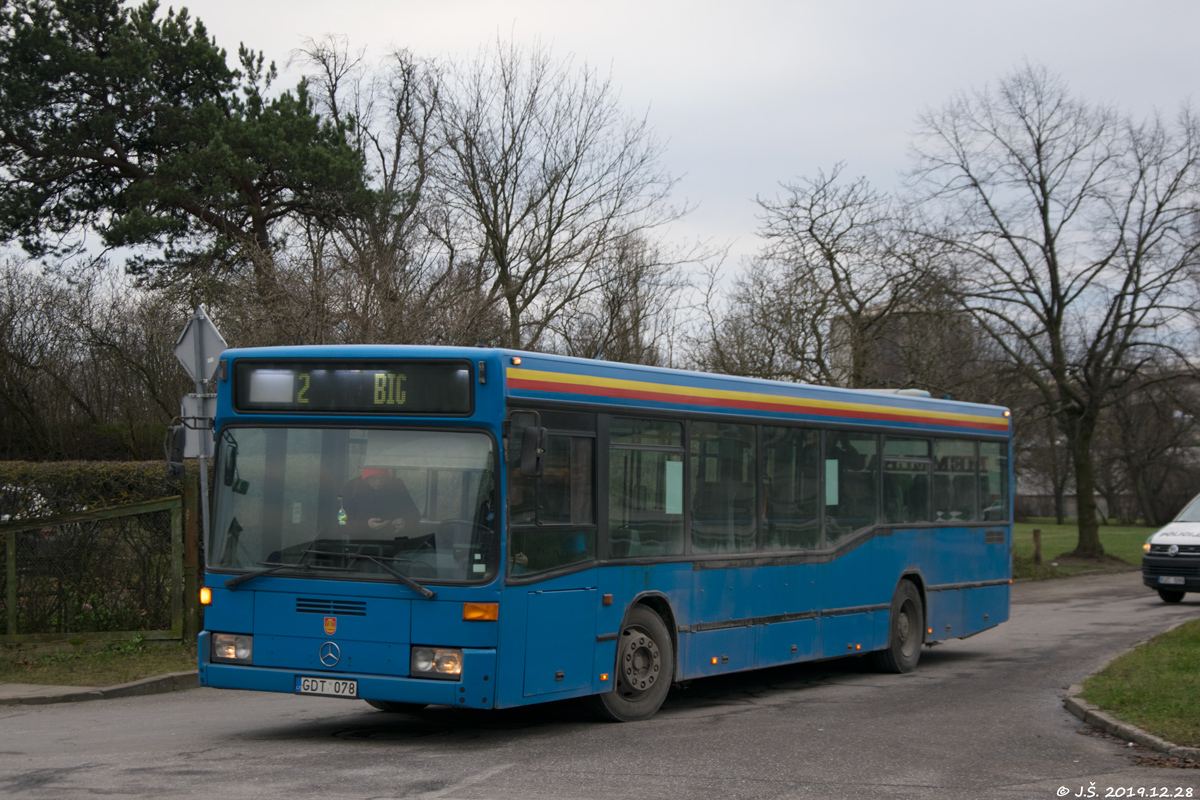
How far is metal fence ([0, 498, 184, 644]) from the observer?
512 inches

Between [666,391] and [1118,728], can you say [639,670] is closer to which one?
[666,391]

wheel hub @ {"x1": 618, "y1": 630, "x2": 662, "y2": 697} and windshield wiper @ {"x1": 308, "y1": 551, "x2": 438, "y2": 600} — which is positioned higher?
windshield wiper @ {"x1": 308, "y1": 551, "x2": 438, "y2": 600}

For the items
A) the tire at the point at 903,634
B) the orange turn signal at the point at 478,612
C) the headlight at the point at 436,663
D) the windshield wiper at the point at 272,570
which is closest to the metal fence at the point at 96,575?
the windshield wiper at the point at 272,570

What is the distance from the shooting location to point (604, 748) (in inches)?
331

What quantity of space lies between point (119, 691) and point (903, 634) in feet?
26.4

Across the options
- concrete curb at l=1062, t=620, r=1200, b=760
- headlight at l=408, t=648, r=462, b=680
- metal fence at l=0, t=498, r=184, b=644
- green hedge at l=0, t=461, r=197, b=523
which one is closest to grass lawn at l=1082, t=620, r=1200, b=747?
concrete curb at l=1062, t=620, r=1200, b=760

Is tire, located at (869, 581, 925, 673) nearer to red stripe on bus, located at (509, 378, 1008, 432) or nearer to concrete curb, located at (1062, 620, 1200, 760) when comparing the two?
red stripe on bus, located at (509, 378, 1008, 432)

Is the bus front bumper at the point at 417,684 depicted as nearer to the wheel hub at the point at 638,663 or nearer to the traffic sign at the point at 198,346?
the wheel hub at the point at 638,663

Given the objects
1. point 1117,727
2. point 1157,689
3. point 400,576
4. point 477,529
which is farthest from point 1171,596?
point 400,576

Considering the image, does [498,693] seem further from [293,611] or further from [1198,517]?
[1198,517]

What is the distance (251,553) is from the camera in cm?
870

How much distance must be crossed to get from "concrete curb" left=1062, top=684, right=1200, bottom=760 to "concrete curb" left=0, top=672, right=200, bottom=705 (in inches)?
Result: 293

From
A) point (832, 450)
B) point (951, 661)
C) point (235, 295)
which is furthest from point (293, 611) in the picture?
point (235, 295)

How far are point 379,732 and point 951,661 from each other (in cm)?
847
